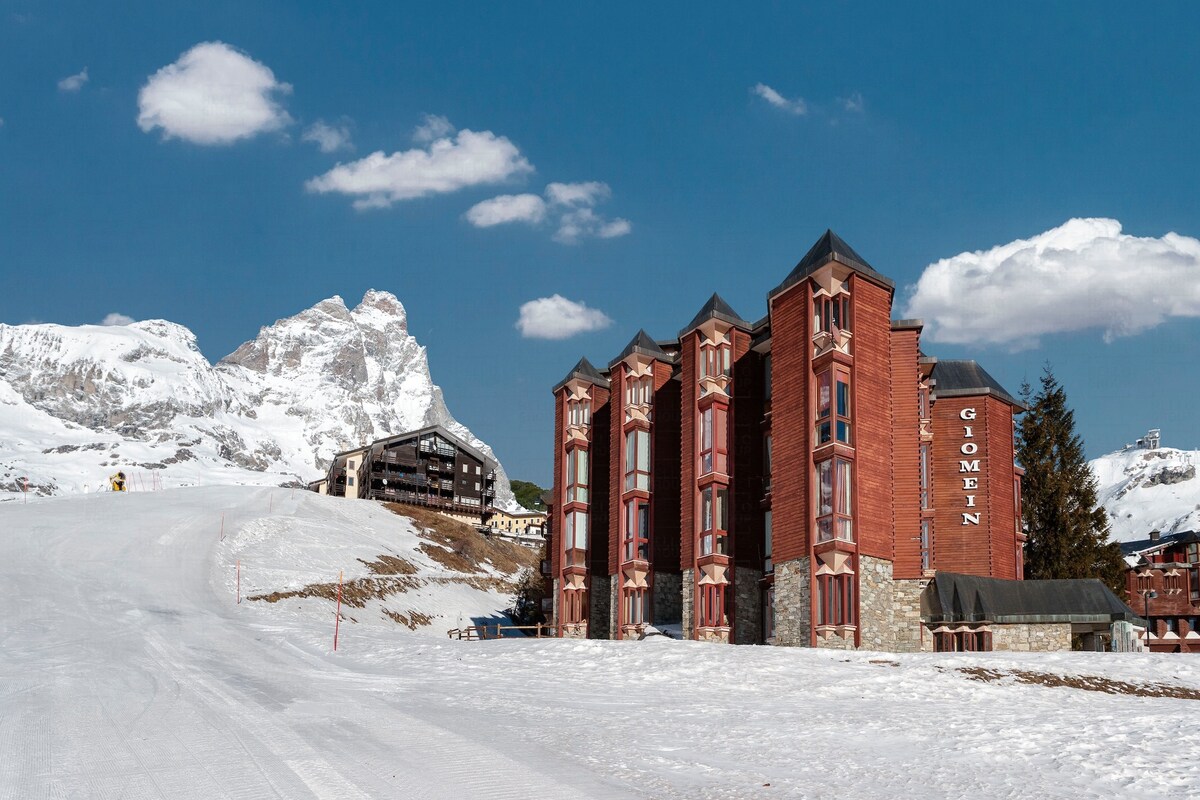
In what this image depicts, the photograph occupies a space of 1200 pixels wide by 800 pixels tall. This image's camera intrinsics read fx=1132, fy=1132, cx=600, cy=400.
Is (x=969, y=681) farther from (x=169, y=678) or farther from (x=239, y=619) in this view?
(x=239, y=619)

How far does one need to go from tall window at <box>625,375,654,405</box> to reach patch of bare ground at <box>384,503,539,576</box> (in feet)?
131

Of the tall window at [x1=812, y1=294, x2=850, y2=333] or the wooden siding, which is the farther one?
the wooden siding

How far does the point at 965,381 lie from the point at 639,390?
1495 centimetres

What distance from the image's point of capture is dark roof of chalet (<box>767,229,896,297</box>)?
37.8 meters

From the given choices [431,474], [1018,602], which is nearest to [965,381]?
[1018,602]

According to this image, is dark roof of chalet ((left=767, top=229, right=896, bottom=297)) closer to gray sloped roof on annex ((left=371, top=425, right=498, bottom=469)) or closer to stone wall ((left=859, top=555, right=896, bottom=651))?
stone wall ((left=859, top=555, right=896, bottom=651))

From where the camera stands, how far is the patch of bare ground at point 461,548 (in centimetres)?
8883

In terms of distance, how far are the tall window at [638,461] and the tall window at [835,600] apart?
13.6m

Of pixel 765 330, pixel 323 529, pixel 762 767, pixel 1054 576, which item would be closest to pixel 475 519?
pixel 323 529

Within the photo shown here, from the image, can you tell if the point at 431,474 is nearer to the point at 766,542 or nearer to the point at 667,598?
the point at 667,598

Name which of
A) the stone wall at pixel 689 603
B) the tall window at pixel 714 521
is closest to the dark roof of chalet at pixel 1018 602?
the tall window at pixel 714 521

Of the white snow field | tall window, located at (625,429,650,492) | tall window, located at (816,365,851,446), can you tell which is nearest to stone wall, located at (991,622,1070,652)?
tall window, located at (816,365,851,446)

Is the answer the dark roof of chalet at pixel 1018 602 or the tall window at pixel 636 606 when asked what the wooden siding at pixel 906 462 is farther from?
the tall window at pixel 636 606

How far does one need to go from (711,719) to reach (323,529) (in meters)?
59.2
